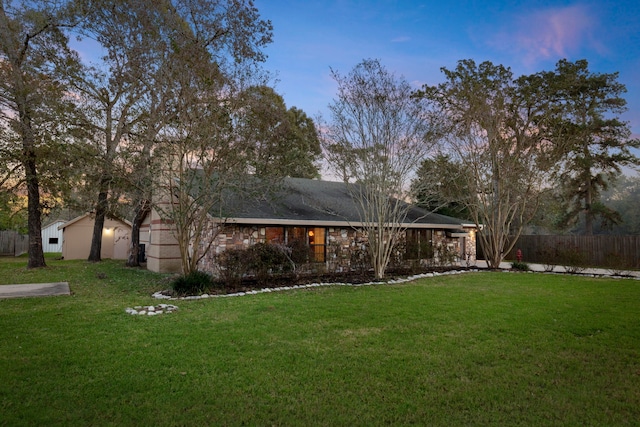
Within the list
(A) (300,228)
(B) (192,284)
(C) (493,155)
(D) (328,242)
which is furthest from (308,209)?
(C) (493,155)

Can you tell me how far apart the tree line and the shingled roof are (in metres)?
0.85

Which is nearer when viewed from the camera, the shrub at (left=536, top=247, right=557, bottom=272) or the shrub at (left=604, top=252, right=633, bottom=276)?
the shrub at (left=604, top=252, right=633, bottom=276)

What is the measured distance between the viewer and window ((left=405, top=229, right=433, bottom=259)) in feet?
49.5

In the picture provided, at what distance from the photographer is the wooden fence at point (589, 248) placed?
712 inches

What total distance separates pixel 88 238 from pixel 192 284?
19.2 m

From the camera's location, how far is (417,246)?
15.2m

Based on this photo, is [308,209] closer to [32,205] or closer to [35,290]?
[35,290]

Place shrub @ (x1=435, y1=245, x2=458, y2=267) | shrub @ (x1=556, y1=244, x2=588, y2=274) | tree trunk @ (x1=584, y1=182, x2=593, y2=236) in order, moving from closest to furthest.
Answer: shrub @ (x1=556, y1=244, x2=588, y2=274), shrub @ (x1=435, y1=245, x2=458, y2=267), tree trunk @ (x1=584, y1=182, x2=593, y2=236)

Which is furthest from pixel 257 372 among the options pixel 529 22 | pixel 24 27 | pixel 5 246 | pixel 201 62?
pixel 5 246

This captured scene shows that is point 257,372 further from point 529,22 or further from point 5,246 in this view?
point 5,246

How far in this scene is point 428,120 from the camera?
12.4m

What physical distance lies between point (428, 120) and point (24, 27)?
15280 mm

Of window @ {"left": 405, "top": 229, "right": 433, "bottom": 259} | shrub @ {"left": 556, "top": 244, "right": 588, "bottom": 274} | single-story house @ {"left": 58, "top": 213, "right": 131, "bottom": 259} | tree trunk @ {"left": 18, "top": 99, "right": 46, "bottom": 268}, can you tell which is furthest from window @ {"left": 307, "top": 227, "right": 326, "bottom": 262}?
single-story house @ {"left": 58, "top": 213, "right": 131, "bottom": 259}

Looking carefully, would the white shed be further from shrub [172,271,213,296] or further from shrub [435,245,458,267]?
shrub [435,245,458,267]
